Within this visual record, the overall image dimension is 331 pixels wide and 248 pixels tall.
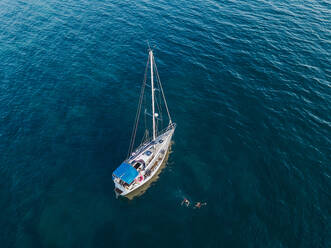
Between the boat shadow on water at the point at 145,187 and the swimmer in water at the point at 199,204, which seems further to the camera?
the boat shadow on water at the point at 145,187

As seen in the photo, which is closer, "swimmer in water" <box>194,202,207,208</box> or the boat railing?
"swimmer in water" <box>194,202,207,208</box>

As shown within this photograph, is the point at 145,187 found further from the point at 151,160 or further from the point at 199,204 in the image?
the point at 199,204

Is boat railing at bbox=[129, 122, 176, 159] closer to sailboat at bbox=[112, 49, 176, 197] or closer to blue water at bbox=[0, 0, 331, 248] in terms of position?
sailboat at bbox=[112, 49, 176, 197]

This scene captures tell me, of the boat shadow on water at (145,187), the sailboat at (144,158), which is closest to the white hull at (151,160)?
the sailboat at (144,158)

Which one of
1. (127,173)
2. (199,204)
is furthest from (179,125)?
(199,204)

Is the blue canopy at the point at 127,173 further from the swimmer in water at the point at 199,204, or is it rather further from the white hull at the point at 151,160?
the swimmer in water at the point at 199,204

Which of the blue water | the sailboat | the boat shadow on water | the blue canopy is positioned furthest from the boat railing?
A: the boat shadow on water

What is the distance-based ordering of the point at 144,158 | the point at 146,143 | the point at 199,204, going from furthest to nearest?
the point at 146,143
the point at 144,158
the point at 199,204
